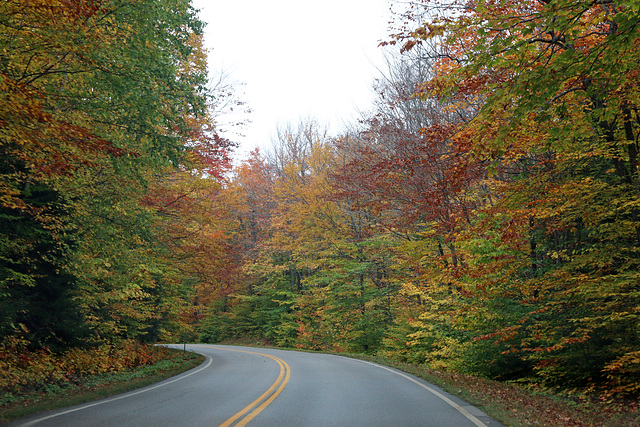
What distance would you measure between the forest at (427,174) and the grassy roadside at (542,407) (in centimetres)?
64

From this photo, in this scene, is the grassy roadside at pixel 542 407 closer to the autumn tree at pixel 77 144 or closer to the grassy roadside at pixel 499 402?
the grassy roadside at pixel 499 402

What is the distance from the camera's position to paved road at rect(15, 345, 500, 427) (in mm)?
5941

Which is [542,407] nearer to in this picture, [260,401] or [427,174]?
[260,401]

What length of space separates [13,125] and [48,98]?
7.86 ft

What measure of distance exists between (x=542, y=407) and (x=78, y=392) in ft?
31.6

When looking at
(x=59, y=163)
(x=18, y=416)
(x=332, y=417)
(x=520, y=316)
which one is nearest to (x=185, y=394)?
(x=18, y=416)

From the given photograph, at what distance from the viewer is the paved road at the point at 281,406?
234 inches

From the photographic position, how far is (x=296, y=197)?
29.5m

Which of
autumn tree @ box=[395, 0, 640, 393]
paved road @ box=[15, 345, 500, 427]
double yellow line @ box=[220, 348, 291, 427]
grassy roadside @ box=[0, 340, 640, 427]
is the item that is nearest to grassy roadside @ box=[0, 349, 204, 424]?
grassy roadside @ box=[0, 340, 640, 427]

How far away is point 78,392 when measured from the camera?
9.23 m

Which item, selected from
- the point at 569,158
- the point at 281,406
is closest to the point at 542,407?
the point at 281,406

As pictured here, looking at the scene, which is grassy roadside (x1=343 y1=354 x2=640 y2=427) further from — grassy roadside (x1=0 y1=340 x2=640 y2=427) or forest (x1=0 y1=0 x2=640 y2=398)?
forest (x1=0 y1=0 x2=640 y2=398)

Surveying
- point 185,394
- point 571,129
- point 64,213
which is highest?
point 571,129

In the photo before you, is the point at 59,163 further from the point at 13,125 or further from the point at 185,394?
the point at 185,394
